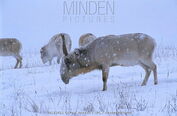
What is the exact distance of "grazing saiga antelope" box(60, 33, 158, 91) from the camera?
787 centimetres

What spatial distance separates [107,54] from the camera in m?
7.86

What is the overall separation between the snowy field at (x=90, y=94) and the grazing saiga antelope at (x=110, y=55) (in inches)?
16.3

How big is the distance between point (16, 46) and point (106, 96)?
9.73m

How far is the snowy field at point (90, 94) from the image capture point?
4.93 meters

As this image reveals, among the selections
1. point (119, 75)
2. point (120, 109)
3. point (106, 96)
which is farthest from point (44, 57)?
point (120, 109)

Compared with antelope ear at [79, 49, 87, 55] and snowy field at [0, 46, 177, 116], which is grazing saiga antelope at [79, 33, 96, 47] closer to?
snowy field at [0, 46, 177, 116]

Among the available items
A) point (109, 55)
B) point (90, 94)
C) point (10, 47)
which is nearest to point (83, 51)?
point (109, 55)

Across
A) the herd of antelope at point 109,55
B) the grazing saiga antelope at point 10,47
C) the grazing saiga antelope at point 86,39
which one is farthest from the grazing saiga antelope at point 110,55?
the grazing saiga antelope at point 10,47

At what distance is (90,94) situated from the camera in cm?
680

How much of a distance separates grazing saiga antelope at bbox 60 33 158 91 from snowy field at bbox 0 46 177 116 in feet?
1.36

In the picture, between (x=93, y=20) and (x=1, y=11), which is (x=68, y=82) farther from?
(x=1, y=11)

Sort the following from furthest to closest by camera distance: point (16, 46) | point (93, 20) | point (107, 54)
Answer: point (16, 46)
point (107, 54)
point (93, 20)

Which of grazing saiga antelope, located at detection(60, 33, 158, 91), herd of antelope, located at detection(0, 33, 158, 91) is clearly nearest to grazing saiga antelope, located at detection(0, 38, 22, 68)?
herd of antelope, located at detection(0, 33, 158, 91)

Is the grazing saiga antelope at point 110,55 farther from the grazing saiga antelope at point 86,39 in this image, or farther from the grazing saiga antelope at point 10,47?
the grazing saiga antelope at point 10,47
